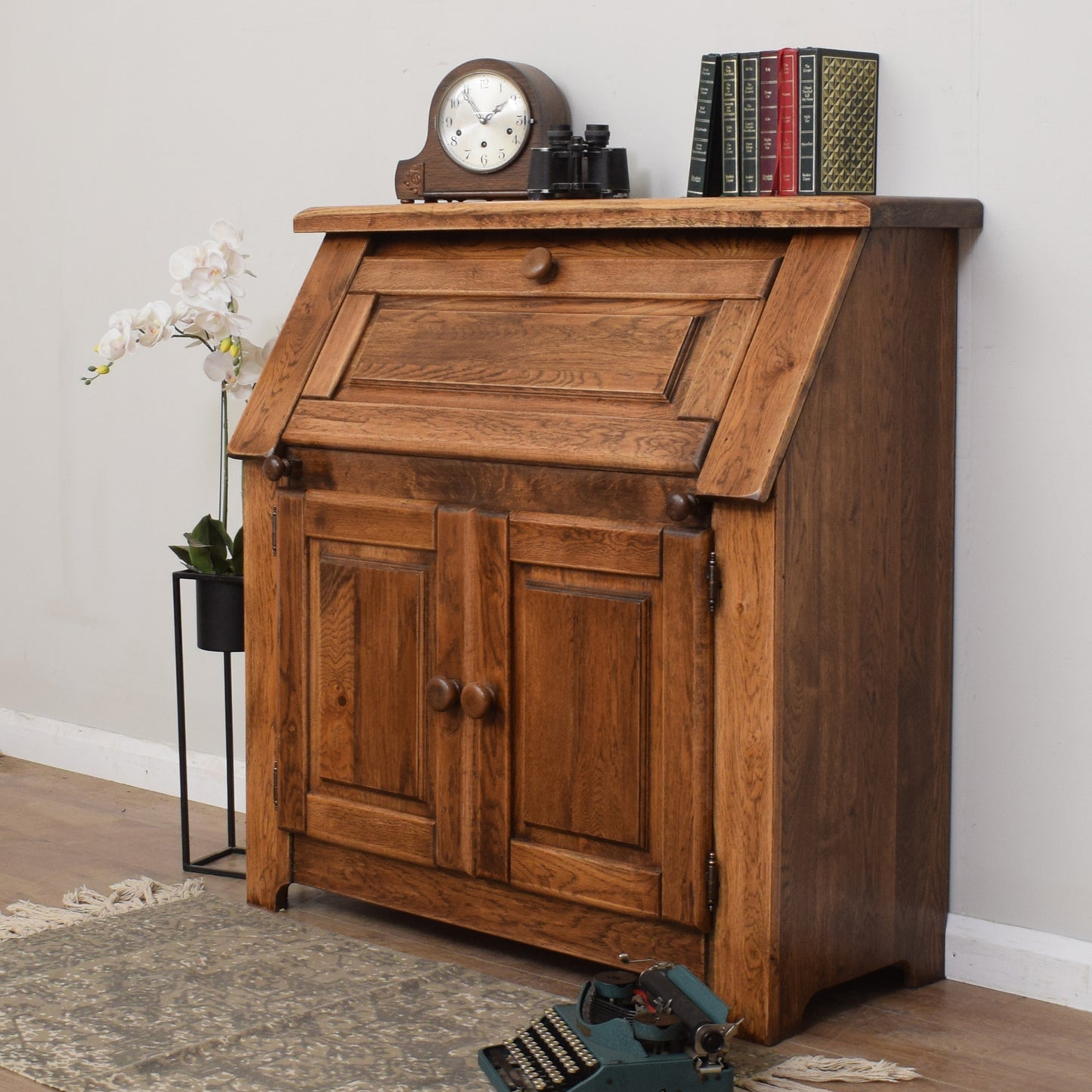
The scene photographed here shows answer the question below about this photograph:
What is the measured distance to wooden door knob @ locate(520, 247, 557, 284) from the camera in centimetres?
245

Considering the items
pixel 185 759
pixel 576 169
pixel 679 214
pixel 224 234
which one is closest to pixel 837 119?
pixel 679 214

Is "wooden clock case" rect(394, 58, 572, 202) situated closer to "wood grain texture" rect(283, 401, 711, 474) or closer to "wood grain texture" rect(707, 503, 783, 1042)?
"wood grain texture" rect(283, 401, 711, 474)

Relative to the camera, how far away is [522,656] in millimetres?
2410

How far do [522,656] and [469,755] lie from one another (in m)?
0.19

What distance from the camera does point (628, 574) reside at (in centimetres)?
228

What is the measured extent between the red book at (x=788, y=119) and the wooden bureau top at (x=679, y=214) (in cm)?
17

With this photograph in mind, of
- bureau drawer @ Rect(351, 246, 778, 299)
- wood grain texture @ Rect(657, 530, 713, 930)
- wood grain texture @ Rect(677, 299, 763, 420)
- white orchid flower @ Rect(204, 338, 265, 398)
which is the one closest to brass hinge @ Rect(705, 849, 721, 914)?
wood grain texture @ Rect(657, 530, 713, 930)

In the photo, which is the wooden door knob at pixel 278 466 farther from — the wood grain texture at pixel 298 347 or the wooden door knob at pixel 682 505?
the wooden door knob at pixel 682 505

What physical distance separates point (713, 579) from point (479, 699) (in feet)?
1.45

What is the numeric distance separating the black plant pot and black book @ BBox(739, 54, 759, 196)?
120 cm

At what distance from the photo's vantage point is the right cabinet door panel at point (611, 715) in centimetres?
224

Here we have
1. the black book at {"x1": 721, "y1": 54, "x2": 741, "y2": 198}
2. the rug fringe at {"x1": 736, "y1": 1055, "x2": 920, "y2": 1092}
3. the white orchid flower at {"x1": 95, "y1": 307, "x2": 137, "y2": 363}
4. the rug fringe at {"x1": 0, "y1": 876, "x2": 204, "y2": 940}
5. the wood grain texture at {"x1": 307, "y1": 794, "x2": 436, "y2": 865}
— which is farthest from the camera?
the white orchid flower at {"x1": 95, "y1": 307, "x2": 137, "y2": 363}

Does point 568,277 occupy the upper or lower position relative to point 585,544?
upper

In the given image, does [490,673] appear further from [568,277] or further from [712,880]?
[568,277]
